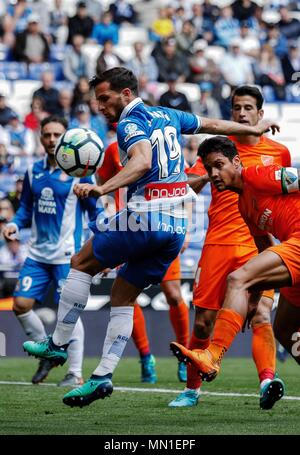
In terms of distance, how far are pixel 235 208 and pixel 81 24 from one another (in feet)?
49.3

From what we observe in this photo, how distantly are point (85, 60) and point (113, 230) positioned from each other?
14.8 m

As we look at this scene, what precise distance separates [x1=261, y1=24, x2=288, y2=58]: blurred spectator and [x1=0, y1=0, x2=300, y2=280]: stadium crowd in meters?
0.03

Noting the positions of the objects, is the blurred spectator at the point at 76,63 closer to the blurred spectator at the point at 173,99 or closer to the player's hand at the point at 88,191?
the blurred spectator at the point at 173,99

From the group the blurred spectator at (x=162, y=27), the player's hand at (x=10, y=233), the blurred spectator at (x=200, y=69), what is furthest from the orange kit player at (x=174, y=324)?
the blurred spectator at (x=162, y=27)

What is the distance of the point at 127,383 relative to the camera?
36.2ft

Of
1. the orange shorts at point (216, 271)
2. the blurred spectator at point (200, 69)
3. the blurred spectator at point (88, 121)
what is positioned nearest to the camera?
the orange shorts at point (216, 271)

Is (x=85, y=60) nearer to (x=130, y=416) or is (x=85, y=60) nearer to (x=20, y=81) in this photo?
(x=20, y=81)

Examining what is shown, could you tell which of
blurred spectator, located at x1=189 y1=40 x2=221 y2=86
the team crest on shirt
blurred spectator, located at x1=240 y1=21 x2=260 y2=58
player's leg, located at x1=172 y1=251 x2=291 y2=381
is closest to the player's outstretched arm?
the team crest on shirt

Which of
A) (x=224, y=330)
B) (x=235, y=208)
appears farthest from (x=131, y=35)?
(x=224, y=330)

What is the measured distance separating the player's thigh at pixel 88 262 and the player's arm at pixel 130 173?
788 mm

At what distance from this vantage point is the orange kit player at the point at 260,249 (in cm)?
723

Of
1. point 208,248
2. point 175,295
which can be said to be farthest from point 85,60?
point 208,248

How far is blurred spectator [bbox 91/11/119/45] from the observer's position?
77.9ft

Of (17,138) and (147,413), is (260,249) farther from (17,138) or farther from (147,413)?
(17,138)
